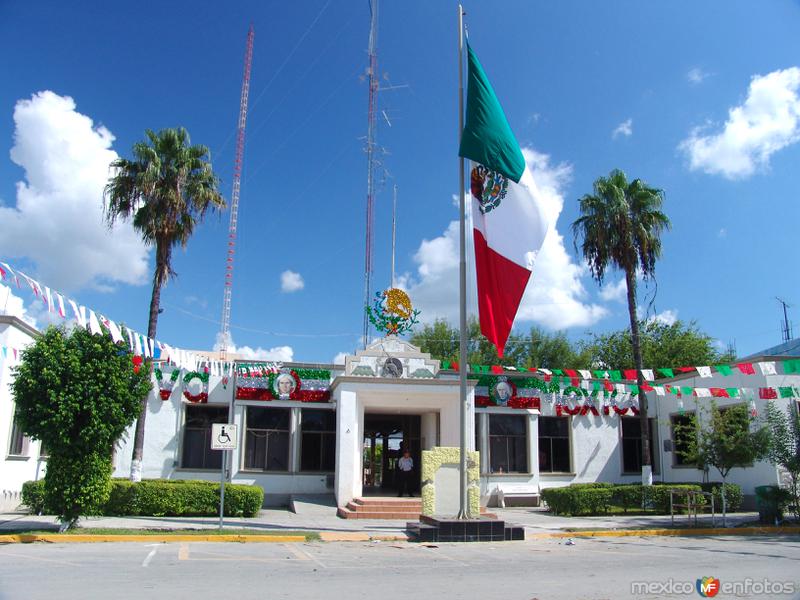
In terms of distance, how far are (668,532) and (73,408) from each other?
13.8 m

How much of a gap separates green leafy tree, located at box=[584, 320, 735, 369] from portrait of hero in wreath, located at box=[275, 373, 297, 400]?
997 inches

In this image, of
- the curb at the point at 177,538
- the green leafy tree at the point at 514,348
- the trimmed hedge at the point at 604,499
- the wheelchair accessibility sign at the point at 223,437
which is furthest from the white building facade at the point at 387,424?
the green leafy tree at the point at 514,348

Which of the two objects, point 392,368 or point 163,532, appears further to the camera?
point 392,368

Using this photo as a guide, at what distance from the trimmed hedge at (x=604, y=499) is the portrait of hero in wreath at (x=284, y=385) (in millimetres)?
9193

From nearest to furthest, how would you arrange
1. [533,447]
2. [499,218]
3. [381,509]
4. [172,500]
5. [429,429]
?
1. [499,218]
2. [172,500]
3. [381,509]
4. [429,429]
5. [533,447]

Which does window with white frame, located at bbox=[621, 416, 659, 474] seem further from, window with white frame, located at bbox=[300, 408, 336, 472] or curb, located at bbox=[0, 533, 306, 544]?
curb, located at bbox=[0, 533, 306, 544]

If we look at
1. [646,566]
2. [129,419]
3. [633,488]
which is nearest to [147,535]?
[129,419]

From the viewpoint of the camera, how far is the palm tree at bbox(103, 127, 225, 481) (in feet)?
68.0

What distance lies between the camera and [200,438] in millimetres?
22812

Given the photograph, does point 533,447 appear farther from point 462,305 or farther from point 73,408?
point 73,408

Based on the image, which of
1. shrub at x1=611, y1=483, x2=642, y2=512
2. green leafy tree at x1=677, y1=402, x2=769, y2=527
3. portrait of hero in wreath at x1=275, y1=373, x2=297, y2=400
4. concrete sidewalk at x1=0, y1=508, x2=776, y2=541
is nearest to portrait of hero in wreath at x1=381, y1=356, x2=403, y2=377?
portrait of hero in wreath at x1=275, y1=373, x2=297, y2=400

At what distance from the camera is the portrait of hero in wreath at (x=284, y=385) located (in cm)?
2292

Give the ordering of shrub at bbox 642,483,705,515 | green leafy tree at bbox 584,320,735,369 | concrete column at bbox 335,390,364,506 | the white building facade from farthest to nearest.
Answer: green leafy tree at bbox 584,320,735,369 → the white building facade → shrub at bbox 642,483,705,515 → concrete column at bbox 335,390,364,506

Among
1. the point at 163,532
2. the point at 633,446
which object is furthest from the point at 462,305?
the point at 633,446
